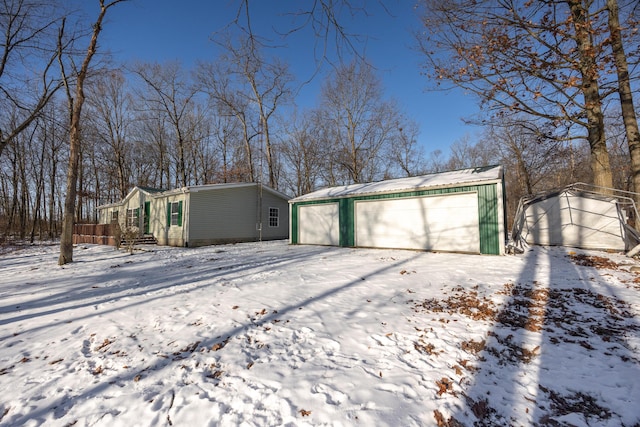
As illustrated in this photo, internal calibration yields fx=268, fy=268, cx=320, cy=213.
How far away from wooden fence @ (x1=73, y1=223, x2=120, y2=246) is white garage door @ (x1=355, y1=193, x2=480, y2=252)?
11907 millimetres

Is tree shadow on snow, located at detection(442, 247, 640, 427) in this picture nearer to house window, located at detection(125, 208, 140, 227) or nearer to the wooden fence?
the wooden fence

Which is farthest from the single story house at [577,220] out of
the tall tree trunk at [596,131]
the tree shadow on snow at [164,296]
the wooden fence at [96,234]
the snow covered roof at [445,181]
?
the wooden fence at [96,234]

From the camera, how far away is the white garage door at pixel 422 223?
898 centimetres

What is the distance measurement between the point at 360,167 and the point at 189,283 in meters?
18.7

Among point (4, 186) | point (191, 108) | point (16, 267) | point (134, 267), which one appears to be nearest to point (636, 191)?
point (134, 267)

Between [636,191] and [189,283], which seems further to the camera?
[636,191]

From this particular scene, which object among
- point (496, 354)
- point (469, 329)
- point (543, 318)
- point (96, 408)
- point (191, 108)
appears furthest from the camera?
point (191, 108)

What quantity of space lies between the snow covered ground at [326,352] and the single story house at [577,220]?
188 inches

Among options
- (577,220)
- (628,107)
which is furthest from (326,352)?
(577,220)

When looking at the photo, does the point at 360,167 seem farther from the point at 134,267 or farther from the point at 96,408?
the point at 96,408

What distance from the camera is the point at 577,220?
970cm

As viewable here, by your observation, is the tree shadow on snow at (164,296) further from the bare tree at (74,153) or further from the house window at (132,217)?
the house window at (132,217)

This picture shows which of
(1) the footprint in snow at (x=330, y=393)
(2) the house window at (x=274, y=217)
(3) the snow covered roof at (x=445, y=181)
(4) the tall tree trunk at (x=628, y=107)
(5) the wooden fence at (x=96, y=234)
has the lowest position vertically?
(1) the footprint in snow at (x=330, y=393)

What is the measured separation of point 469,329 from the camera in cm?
323
